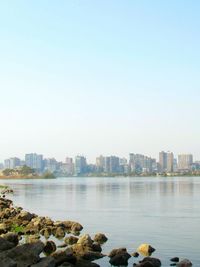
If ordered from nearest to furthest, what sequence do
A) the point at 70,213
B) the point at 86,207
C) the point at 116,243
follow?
the point at 116,243 < the point at 70,213 < the point at 86,207

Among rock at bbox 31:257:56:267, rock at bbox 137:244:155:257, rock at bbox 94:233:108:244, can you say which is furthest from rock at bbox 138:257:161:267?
rock at bbox 94:233:108:244

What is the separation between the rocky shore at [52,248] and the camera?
2562cm

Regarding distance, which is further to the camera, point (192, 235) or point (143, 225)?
point (143, 225)

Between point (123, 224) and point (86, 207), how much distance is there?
21599 mm

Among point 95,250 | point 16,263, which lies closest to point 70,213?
point 95,250

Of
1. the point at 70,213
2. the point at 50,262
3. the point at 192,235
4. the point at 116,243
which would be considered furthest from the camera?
the point at 70,213

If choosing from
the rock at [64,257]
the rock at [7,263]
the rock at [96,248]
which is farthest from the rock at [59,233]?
the rock at [7,263]

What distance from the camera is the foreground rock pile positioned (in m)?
25.6

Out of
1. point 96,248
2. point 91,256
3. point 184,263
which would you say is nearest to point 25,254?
point 91,256

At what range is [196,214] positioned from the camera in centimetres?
5828

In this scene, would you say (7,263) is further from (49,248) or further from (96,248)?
(96,248)

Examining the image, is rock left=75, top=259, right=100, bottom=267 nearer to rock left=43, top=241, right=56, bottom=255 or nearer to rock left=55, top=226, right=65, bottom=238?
rock left=43, top=241, right=56, bottom=255

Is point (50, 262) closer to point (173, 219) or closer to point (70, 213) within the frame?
point (173, 219)

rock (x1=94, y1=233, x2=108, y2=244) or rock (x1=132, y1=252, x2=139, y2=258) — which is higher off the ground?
rock (x1=94, y1=233, x2=108, y2=244)
